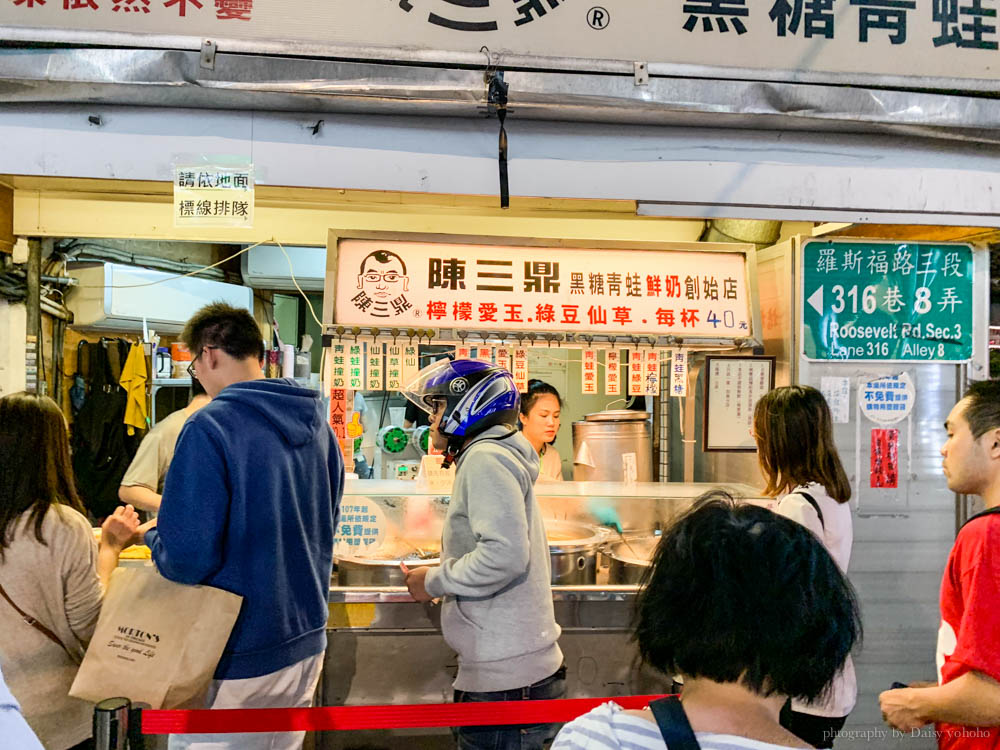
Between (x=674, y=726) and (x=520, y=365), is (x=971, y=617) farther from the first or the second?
(x=520, y=365)

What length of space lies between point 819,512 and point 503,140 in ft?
6.79

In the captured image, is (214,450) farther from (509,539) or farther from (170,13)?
(170,13)

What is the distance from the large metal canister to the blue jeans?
9.35 ft

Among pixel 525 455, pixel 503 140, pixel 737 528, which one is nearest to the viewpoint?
pixel 737 528

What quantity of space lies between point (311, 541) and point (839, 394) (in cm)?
318

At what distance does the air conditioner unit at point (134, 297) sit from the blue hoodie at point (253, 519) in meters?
3.88

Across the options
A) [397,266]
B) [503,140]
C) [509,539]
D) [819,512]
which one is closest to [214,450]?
[509,539]

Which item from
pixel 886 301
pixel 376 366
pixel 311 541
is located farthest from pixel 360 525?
pixel 886 301

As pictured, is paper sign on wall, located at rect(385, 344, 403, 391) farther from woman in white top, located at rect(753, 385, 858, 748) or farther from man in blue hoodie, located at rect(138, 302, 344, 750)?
woman in white top, located at rect(753, 385, 858, 748)

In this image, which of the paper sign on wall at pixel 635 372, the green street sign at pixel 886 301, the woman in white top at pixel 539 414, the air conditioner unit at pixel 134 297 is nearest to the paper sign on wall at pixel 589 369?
the paper sign on wall at pixel 635 372

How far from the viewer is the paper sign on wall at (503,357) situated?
443 cm

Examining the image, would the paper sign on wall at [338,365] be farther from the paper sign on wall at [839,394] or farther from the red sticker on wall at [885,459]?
the red sticker on wall at [885,459]

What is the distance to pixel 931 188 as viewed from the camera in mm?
3521

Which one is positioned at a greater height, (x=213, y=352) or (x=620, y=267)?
(x=620, y=267)
